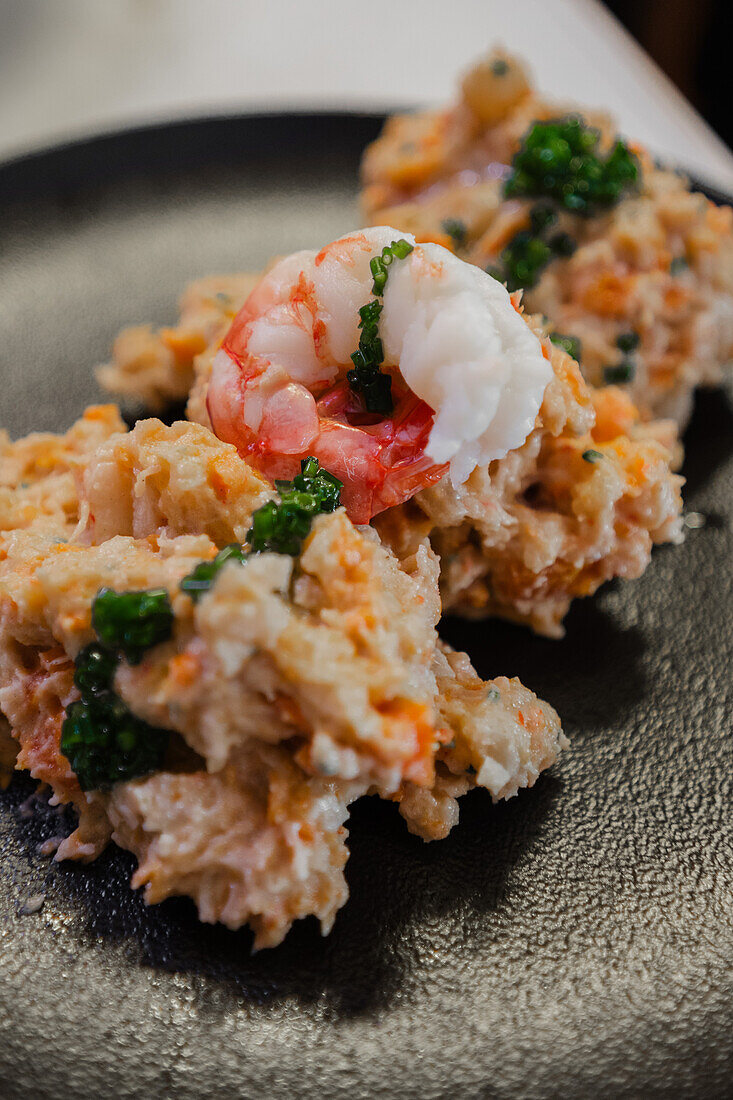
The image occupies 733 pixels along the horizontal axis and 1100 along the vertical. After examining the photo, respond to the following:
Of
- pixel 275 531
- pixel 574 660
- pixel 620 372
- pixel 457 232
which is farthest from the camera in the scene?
pixel 457 232

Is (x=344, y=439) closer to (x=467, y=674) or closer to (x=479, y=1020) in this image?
(x=467, y=674)

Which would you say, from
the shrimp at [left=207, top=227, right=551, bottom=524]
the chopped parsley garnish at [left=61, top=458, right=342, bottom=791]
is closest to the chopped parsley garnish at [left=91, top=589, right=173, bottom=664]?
the chopped parsley garnish at [left=61, top=458, right=342, bottom=791]

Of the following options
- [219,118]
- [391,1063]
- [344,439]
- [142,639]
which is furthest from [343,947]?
[219,118]

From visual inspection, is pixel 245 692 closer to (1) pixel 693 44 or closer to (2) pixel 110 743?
→ (2) pixel 110 743

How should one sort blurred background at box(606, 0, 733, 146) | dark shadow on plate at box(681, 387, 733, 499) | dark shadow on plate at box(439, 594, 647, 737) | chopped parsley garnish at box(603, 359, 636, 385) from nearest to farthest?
dark shadow on plate at box(439, 594, 647, 737) < chopped parsley garnish at box(603, 359, 636, 385) < dark shadow on plate at box(681, 387, 733, 499) < blurred background at box(606, 0, 733, 146)

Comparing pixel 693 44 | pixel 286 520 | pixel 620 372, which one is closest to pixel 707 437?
pixel 620 372

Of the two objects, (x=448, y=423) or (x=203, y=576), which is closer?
(x=203, y=576)

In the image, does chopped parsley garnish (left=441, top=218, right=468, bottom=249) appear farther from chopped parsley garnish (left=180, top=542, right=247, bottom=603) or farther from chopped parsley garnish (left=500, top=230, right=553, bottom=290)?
chopped parsley garnish (left=180, top=542, right=247, bottom=603)
